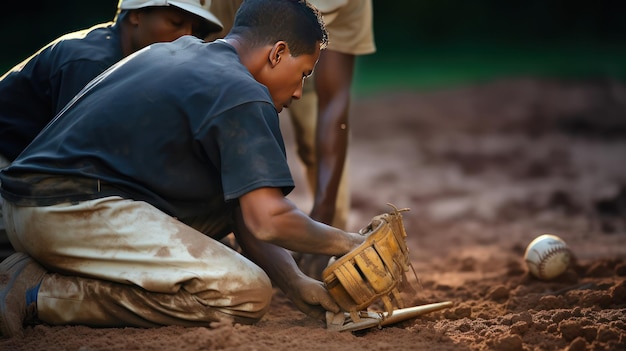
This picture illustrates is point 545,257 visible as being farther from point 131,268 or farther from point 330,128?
point 131,268

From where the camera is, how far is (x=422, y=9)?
1169 centimetres

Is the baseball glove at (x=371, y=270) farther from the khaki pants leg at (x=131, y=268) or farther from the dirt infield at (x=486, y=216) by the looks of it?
the khaki pants leg at (x=131, y=268)

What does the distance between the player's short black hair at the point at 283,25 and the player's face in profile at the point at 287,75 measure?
0.03 metres

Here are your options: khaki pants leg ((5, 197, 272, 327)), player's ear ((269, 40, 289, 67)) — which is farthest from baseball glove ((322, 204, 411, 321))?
player's ear ((269, 40, 289, 67))

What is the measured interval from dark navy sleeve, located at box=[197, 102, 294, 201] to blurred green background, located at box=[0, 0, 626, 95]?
28.4 feet

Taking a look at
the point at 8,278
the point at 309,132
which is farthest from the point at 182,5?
the point at 8,278

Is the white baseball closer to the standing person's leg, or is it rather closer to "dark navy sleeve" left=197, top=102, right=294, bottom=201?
"dark navy sleeve" left=197, top=102, right=294, bottom=201

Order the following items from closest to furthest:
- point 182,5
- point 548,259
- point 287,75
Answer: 1. point 287,75
2. point 182,5
3. point 548,259

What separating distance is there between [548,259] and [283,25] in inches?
79.5

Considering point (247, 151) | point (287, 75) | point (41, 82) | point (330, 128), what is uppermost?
point (287, 75)

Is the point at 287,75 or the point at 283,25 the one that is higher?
the point at 283,25

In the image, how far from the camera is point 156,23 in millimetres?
4230

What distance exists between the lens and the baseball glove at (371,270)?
320cm

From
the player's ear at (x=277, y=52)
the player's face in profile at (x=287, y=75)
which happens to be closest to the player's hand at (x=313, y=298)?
the player's face in profile at (x=287, y=75)
